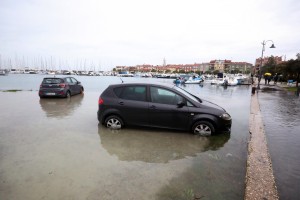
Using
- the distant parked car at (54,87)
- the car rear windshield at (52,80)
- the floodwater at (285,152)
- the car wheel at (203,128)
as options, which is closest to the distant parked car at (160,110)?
the car wheel at (203,128)

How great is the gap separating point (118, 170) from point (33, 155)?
6.74 ft

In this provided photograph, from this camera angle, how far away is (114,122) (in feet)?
21.6

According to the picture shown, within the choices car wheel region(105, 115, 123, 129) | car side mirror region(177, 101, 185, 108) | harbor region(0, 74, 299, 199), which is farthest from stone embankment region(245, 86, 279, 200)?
car wheel region(105, 115, 123, 129)

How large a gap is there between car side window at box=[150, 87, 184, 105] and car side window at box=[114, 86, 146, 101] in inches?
11.5

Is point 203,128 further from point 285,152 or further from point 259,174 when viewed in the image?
point 259,174

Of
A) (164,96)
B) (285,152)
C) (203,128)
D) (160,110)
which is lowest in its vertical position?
(285,152)

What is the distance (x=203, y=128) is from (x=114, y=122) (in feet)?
9.25

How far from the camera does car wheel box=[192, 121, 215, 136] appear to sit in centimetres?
604

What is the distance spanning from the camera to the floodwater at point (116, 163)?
330 cm

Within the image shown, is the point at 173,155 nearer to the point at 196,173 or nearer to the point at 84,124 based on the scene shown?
the point at 196,173

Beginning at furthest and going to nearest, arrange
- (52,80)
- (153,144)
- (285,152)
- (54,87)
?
1. (52,80)
2. (54,87)
3. (153,144)
4. (285,152)

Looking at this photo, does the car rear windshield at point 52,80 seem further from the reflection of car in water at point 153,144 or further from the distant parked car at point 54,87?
the reflection of car in water at point 153,144

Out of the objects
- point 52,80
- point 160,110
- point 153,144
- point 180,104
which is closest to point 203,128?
point 180,104

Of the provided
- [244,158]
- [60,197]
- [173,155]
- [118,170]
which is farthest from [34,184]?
[244,158]
